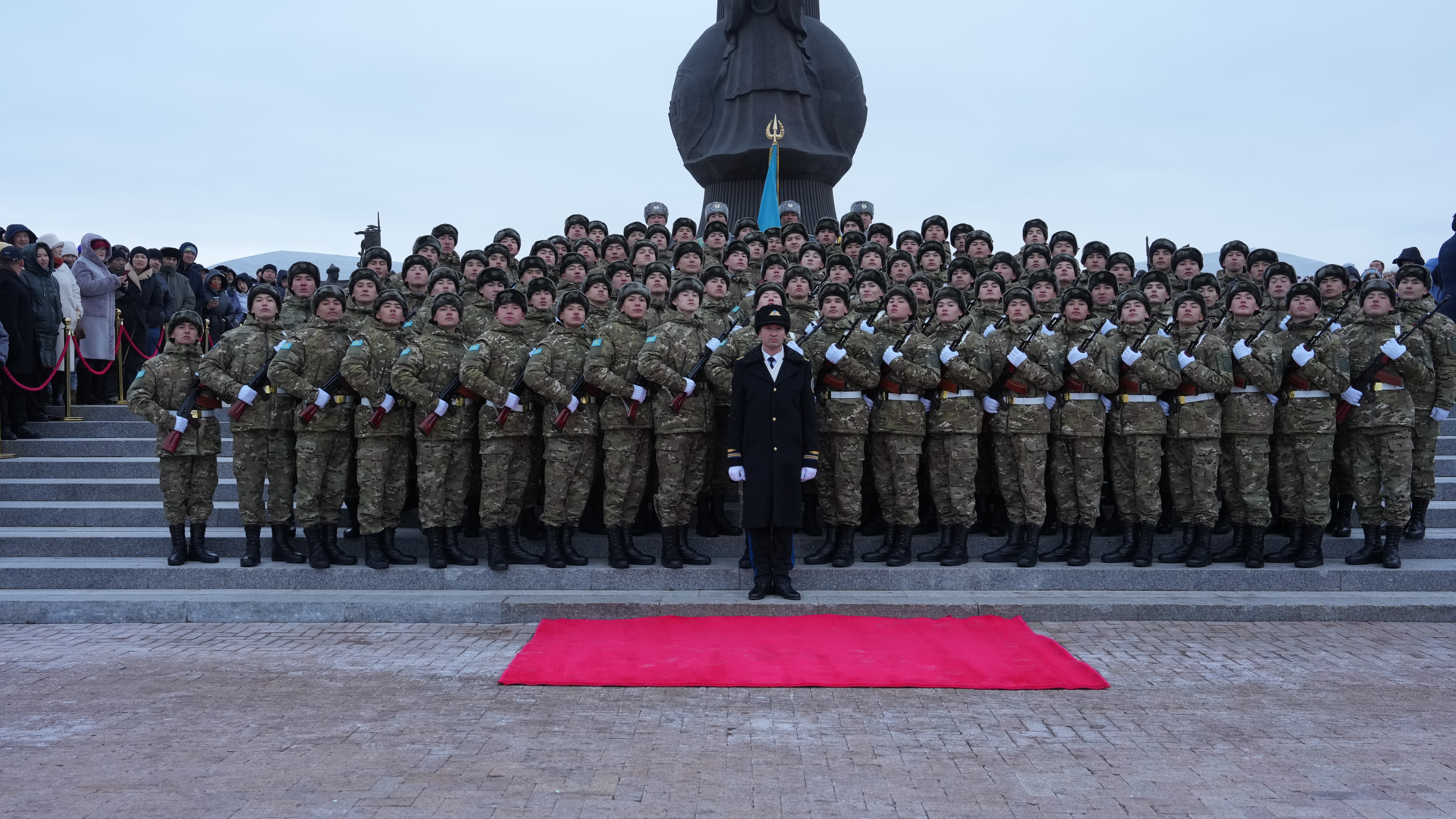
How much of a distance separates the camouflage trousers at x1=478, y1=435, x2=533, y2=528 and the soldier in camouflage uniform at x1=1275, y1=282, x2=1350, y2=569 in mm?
5303

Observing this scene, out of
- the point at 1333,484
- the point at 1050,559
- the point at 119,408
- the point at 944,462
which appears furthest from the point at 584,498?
the point at 119,408

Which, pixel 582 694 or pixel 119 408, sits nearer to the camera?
pixel 582 694

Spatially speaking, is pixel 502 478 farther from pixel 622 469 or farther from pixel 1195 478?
pixel 1195 478

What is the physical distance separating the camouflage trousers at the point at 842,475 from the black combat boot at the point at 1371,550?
3674 mm

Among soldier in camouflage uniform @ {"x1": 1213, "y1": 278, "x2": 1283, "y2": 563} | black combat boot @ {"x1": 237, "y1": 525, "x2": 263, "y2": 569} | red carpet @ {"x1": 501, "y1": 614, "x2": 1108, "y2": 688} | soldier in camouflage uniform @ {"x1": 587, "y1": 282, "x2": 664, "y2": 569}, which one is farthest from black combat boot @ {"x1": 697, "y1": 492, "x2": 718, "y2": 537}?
soldier in camouflage uniform @ {"x1": 1213, "y1": 278, "x2": 1283, "y2": 563}

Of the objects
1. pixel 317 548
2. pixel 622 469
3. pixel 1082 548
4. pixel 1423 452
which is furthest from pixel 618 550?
pixel 1423 452

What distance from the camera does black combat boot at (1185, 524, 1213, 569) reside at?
7910 millimetres

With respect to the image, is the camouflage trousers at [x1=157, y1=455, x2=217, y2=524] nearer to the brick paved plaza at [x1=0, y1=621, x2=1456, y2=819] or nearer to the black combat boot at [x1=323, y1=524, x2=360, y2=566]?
the black combat boot at [x1=323, y1=524, x2=360, y2=566]

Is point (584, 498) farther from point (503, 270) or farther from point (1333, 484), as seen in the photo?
point (1333, 484)

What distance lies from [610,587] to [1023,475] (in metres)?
3.10

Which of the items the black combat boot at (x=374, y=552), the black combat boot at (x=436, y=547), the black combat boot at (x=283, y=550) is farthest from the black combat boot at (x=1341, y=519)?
the black combat boot at (x=283, y=550)

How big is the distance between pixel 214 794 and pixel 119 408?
885cm

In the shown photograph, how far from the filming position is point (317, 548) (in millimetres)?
7906

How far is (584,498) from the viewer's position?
8008 mm
